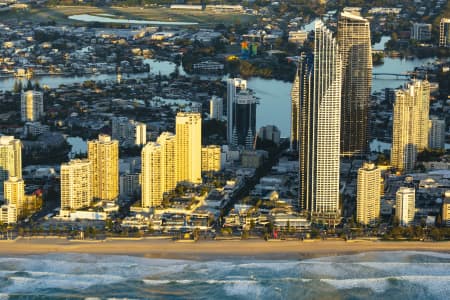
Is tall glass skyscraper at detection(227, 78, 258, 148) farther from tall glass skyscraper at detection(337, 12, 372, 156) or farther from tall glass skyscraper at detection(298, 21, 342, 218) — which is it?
tall glass skyscraper at detection(298, 21, 342, 218)

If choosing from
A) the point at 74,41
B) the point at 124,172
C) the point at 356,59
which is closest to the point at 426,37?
the point at 74,41

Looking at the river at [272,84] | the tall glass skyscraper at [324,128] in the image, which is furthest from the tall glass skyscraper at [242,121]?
the tall glass skyscraper at [324,128]

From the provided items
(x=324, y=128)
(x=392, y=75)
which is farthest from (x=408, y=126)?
(x=392, y=75)

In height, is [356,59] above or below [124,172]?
above

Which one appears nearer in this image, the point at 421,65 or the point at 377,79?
the point at 377,79

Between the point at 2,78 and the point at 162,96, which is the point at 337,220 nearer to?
the point at 162,96

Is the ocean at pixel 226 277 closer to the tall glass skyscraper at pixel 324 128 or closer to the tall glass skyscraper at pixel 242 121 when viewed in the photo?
the tall glass skyscraper at pixel 324 128
